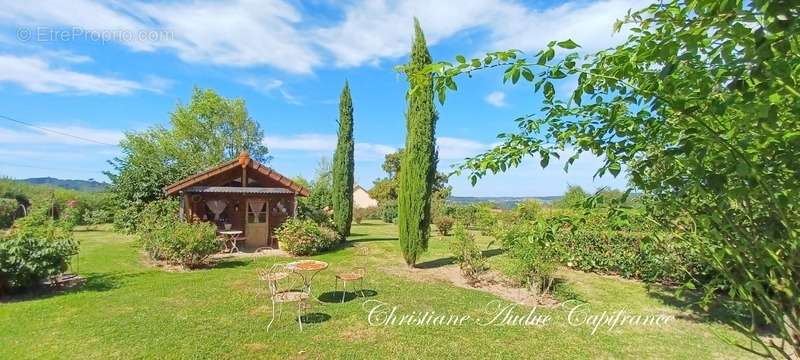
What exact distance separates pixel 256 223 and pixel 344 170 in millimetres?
4582

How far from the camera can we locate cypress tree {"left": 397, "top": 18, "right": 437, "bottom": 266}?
38.5 feet

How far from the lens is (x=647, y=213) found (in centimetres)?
177

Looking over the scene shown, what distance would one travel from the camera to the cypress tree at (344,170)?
697 inches

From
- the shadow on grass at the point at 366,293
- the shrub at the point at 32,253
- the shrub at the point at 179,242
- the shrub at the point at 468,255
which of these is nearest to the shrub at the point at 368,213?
the shrub at the point at 179,242

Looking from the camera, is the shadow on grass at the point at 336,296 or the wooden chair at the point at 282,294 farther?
the shadow on grass at the point at 336,296

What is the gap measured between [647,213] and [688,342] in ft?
19.6

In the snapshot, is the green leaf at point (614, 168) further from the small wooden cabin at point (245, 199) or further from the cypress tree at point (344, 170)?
the cypress tree at point (344, 170)

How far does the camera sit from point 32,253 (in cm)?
779

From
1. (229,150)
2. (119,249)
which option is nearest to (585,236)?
(119,249)

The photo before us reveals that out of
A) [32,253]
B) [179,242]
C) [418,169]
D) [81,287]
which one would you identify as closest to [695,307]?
[418,169]

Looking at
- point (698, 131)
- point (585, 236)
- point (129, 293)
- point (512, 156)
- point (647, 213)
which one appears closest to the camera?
point (698, 131)

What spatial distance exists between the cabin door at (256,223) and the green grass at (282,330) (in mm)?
6229

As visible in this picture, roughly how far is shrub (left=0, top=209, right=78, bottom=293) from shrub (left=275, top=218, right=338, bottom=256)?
20.1 ft

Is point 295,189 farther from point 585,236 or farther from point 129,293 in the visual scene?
point 585,236
